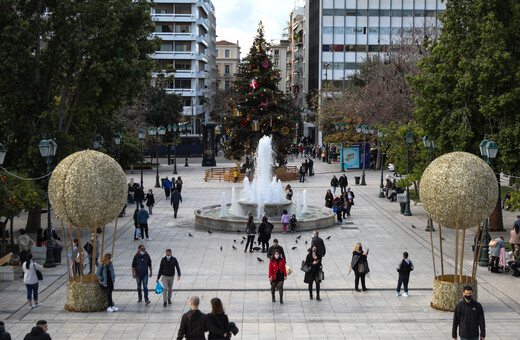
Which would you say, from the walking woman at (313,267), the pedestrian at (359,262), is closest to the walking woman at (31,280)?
the walking woman at (313,267)

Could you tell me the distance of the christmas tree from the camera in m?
50.2

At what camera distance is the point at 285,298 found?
54.2 ft

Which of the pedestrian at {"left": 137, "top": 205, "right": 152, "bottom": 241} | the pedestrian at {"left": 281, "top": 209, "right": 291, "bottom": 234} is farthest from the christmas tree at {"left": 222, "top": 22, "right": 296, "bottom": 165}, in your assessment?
the pedestrian at {"left": 137, "top": 205, "right": 152, "bottom": 241}

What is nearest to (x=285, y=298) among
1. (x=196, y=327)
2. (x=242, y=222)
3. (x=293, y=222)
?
(x=196, y=327)

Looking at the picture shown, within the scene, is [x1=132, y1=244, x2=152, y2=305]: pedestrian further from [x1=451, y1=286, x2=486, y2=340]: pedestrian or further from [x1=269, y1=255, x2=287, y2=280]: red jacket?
[x1=451, y1=286, x2=486, y2=340]: pedestrian

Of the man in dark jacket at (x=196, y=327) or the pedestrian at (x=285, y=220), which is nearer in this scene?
the man in dark jacket at (x=196, y=327)

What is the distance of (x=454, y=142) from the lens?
24.6 m

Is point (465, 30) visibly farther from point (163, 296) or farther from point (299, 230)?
point (163, 296)

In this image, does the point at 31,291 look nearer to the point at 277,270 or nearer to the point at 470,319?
the point at 277,270

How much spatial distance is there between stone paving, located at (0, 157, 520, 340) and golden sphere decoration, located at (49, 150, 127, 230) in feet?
7.54

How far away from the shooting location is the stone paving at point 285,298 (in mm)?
14031

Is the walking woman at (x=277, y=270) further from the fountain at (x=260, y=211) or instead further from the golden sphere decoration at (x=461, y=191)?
the fountain at (x=260, y=211)

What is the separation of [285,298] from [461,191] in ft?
16.8

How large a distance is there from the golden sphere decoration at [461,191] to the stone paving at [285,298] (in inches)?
90.8
